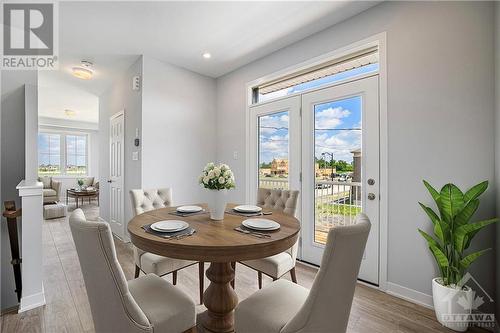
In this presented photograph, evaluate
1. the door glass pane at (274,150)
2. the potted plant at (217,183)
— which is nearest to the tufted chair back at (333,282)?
the potted plant at (217,183)

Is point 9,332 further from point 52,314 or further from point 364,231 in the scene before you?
point 364,231

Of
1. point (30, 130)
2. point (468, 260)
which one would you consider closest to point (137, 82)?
point (30, 130)

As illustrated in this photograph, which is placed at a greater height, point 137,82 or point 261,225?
point 137,82

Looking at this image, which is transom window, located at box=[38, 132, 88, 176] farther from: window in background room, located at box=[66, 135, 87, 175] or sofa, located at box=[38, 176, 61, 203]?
sofa, located at box=[38, 176, 61, 203]

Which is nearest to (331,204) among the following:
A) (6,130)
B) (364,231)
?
(364,231)

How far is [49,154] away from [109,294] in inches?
370

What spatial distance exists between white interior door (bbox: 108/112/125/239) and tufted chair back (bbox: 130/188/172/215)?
6.05ft

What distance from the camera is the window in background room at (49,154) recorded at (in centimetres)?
782

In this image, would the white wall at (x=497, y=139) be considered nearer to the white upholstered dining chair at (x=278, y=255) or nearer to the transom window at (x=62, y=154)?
the white upholstered dining chair at (x=278, y=255)

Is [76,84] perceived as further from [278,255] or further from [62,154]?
[278,255]

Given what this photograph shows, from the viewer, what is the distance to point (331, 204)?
2791 mm

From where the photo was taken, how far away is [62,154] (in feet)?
26.9

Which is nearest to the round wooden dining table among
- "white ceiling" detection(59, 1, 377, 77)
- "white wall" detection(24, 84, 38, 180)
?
"white wall" detection(24, 84, 38, 180)

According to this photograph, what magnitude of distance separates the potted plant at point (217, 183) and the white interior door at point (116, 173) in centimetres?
287
